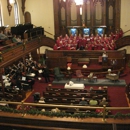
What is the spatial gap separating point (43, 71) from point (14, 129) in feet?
34.5

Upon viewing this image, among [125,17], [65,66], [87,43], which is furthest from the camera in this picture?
[125,17]

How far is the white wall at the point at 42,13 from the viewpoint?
23841 mm

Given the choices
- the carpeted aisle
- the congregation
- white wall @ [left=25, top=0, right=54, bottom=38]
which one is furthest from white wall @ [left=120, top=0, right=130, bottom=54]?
white wall @ [left=25, top=0, right=54, bottom=38]

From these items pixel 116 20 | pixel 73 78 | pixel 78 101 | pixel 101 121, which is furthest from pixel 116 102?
pixel 116 20

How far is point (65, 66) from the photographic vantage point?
1881 cm

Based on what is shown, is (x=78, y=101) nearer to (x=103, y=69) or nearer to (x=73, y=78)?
(x=73, y=78)

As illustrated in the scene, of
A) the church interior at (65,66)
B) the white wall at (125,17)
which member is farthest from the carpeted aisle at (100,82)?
the white wall at (125,17)

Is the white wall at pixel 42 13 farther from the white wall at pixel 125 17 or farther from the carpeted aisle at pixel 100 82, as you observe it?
the carpeted aisle at pixel 100 82

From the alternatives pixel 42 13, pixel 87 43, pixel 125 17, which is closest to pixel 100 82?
pixel 87 43

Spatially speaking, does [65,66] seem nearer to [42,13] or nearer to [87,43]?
[87,43]

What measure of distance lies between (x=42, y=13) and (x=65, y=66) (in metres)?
8.33

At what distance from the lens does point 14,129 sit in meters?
6.68

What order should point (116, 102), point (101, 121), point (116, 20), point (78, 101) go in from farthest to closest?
point (116, 20) → point (116, 102) → point (78, 101) → point (101, 121)

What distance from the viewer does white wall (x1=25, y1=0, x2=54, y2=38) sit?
23.8 m
